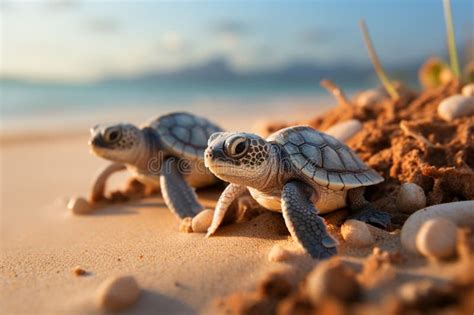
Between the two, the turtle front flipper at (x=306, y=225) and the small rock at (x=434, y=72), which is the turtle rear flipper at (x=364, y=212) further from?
the small rock at (x=434, y=72)

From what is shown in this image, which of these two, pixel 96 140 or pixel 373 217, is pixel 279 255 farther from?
pixel 96 140

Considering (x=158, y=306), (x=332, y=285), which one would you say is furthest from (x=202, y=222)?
(x=332, y=285)

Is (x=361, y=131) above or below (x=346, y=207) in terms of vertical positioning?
above

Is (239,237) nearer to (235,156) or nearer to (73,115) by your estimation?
(235,156)

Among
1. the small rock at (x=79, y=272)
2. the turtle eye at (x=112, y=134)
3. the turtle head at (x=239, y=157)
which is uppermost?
the turtle head at (x=239, y=157)

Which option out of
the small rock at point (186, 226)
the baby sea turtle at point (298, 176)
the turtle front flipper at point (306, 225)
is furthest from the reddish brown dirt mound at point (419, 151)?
the small rock at point (186, 226)

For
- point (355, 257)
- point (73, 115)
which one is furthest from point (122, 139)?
point (73, 115)
